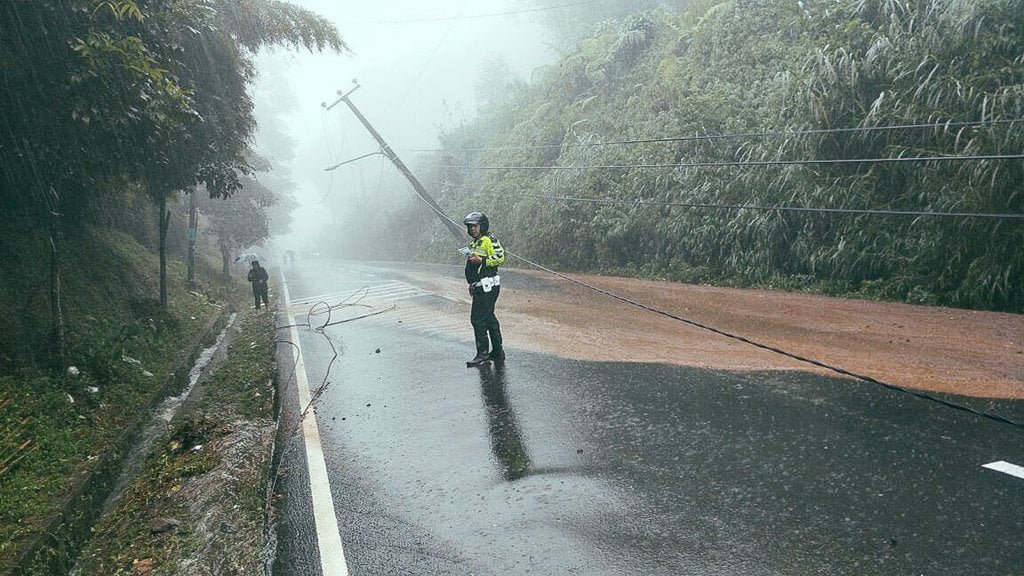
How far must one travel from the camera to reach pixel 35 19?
652 centimetres

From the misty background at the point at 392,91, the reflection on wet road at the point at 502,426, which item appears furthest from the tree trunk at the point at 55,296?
the misty background at the point at 392,91

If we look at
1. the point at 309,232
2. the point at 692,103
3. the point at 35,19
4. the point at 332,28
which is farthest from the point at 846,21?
the point at 309,232

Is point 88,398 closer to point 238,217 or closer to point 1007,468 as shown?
point 1007,468

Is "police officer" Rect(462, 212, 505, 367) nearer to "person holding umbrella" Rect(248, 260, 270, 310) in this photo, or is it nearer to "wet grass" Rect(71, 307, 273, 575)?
"wet grass" Rect(71, 307, 273, 575)

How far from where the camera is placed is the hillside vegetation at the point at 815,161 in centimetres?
966

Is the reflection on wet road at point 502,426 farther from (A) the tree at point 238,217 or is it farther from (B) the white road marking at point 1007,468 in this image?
(A) the tree at point 238,217

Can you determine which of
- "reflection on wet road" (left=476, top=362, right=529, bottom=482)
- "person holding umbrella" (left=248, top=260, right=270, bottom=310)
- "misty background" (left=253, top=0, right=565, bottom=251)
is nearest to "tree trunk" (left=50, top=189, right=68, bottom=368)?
"reflection on wet road" (left=476, top=362, right=529, bottom=482)

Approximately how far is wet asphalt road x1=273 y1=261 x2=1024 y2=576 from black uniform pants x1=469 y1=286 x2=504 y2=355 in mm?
1113

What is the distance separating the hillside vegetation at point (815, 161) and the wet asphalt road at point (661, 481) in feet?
16.3

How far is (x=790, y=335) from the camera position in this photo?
836 centimetres

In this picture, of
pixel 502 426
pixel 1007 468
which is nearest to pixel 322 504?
pixel 502 426

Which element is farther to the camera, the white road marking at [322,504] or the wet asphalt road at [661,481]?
the white road marking at [322,504]

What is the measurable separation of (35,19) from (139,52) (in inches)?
35.5

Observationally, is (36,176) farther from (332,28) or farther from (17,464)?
(332,28)
